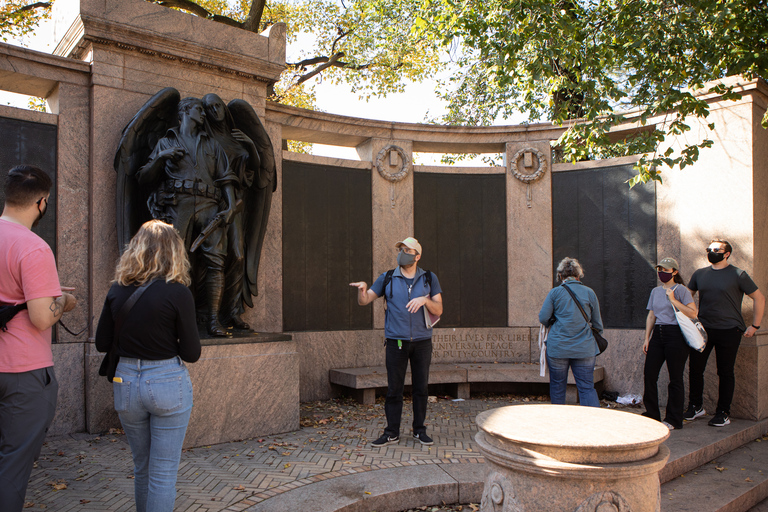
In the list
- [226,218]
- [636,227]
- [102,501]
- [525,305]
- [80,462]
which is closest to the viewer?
[102,501]

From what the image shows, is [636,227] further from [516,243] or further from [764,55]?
[764,55]

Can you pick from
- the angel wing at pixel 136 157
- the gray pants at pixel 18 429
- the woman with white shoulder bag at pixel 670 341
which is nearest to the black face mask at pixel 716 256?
the woman with white shoulder bag at pixel 670 341

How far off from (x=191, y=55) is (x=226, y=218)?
209 centimetres

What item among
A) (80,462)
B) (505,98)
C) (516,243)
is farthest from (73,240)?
(505,98)

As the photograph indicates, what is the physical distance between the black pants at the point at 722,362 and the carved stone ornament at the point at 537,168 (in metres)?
3.50

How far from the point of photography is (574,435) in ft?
9.18

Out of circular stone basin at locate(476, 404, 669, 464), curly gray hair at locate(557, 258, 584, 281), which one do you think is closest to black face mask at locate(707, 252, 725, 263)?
curly gray hair at locate(557, 258, 584, 281)

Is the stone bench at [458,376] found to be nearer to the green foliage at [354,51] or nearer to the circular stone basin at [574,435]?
the circular stone basin at [574,435]

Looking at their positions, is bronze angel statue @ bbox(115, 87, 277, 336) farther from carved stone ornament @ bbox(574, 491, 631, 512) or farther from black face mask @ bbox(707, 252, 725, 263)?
black face mask @ bbox(707, 252, 725, 263)

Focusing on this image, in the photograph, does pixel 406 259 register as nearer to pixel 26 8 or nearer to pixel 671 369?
pixel 671 369

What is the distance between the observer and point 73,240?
596 cm

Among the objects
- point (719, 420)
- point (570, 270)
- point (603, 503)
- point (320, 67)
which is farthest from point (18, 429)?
point (320, 67)

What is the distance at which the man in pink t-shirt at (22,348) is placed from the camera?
261cm

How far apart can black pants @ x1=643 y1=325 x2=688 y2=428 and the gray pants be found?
549 cm
